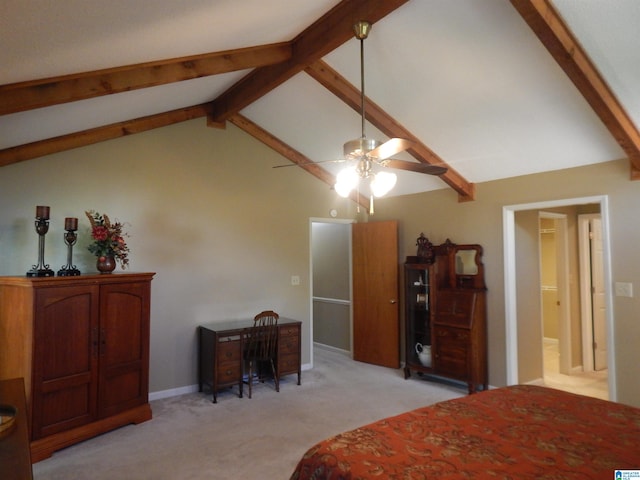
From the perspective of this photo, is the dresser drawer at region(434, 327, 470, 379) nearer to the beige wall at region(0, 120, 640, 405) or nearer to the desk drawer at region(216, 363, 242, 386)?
the beige wall at region(0, 120, 640, 405)

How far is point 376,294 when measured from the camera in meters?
5.53

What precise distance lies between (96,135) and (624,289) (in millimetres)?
5074

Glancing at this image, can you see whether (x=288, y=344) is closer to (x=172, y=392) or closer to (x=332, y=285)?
(x=172, y=392)

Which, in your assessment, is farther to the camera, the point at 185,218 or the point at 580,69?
the point at 185,218

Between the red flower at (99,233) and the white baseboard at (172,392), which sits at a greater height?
the red flower at (99,233)

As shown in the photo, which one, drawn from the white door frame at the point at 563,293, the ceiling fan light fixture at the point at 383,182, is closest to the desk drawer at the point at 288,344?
the ceiling fan light fixture at the point at 383,182

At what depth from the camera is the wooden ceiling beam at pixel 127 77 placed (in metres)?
2.25

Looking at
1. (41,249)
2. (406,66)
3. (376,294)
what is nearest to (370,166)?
(406,66)

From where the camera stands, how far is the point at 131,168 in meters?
4.13

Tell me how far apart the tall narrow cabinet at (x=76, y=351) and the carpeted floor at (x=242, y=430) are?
0.62ft

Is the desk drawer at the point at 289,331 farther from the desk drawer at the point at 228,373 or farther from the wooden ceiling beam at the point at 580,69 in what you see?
the wooden ceiling beam at the point at 580,69

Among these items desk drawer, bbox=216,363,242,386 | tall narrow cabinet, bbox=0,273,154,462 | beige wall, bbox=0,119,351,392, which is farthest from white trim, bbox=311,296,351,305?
tall narrow cabinet, bbox=0,273,154,462

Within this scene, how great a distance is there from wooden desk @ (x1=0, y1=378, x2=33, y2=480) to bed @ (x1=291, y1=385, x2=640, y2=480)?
101 cm

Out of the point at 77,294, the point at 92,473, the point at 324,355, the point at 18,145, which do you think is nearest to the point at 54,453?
the point at 92,473
